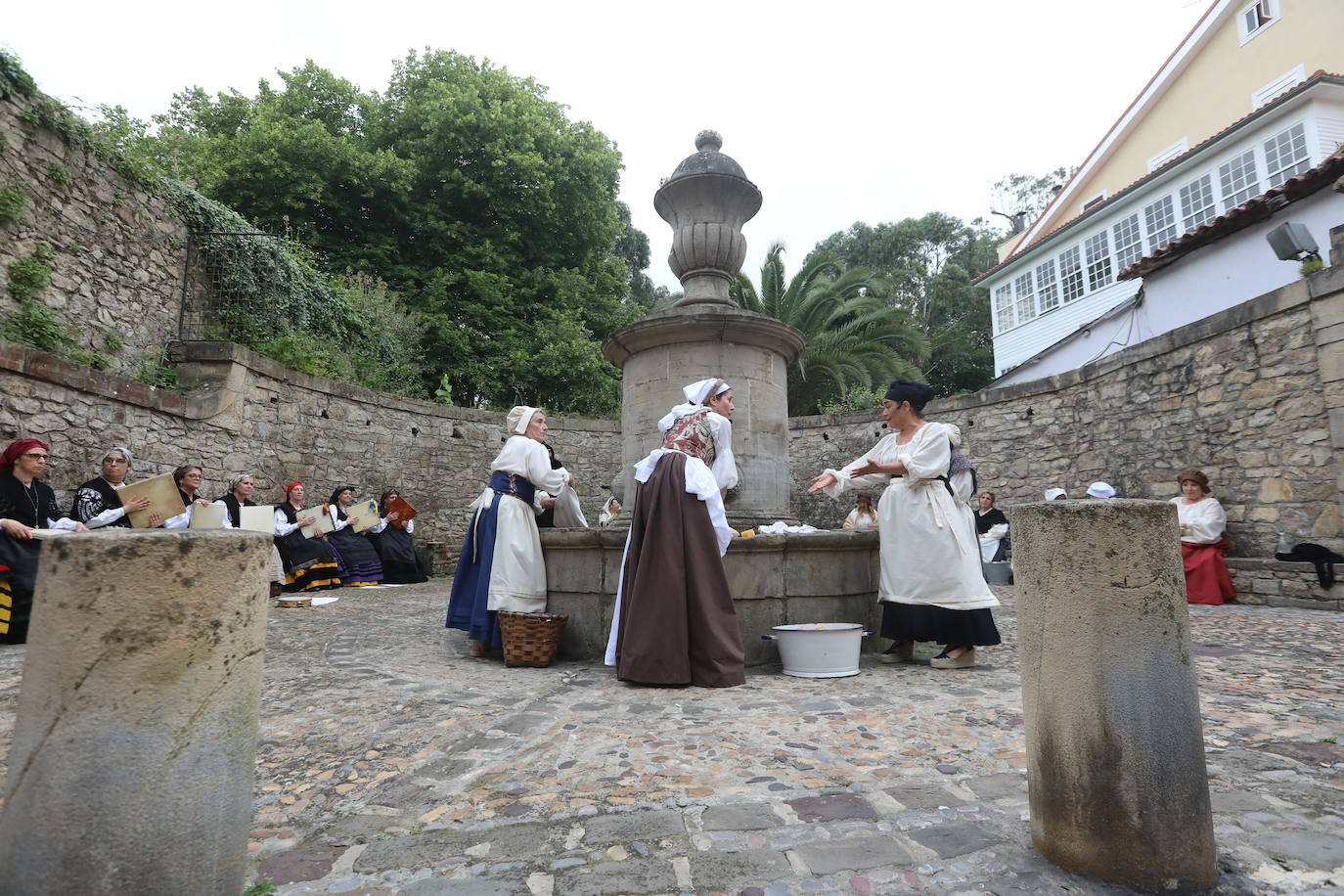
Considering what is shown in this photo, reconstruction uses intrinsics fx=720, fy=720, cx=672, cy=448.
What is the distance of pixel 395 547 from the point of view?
11359 millimetres

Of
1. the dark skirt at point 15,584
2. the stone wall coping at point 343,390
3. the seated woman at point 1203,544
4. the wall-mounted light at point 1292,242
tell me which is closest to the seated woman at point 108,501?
the dark skirt at point 15,584

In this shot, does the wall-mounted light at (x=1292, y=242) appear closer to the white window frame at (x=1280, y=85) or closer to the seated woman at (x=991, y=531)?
the seated woman at (x=991, y=531)

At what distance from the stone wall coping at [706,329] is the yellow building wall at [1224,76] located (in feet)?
51.1

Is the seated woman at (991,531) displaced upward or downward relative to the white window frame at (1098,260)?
downward

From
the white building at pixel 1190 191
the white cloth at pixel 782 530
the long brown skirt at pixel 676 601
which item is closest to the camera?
the long brown skirt at pixel 676 601

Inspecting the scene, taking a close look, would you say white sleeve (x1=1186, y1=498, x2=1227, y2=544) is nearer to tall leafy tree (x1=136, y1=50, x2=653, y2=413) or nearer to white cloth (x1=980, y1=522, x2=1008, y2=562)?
white cloth (x1=980, y1=522, x2=1008, y2=562)

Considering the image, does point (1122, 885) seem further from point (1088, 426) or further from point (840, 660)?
point (1088, 426)

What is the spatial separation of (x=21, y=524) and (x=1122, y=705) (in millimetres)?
7029

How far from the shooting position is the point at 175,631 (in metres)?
1.44

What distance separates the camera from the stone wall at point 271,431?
717 cm

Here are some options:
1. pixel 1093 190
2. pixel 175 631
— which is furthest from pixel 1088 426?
pixel 1093 190

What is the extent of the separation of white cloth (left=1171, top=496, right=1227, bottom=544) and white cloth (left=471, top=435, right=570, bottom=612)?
6.89 meters

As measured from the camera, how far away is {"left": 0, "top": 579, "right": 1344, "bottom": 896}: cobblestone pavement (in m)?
1.85

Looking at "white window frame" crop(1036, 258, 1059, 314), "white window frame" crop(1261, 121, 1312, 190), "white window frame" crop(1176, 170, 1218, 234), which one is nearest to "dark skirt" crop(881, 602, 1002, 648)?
"white window frame" crop(1261, 121, 1312, 190)
